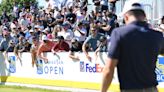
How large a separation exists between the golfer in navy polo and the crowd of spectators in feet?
31.0

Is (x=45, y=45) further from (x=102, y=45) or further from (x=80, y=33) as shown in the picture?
(x=102, y=45)

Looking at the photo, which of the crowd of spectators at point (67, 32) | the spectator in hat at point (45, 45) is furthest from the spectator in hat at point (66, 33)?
the spectator in hat at point (45, 45)

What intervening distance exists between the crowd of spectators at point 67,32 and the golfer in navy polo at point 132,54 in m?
9.45

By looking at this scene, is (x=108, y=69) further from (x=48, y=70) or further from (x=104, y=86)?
(x=48, y=70)

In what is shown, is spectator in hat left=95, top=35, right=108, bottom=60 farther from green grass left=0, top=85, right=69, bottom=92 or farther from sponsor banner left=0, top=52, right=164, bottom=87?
green grass left=0, top=85, right=69, bottom=92

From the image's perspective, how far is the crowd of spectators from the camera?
50.3ft

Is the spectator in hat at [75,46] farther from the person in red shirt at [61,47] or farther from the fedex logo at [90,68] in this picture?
the person in red shirt at [61,47]

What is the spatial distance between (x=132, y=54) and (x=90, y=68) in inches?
415

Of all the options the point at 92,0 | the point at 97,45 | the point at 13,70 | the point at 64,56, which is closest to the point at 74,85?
the point at 64,56

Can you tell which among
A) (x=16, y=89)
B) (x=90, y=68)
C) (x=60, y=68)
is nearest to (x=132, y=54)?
(x=90, y=68)

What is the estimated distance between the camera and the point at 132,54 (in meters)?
5.00

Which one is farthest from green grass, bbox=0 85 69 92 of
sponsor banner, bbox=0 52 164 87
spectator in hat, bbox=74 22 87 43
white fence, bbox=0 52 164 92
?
spectator in hat, bbox=74 22 87 43

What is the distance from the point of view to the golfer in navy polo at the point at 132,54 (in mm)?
4949

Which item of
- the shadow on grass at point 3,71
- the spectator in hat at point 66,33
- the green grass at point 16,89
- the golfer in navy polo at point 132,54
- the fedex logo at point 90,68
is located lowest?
the green grass at point 16,89
